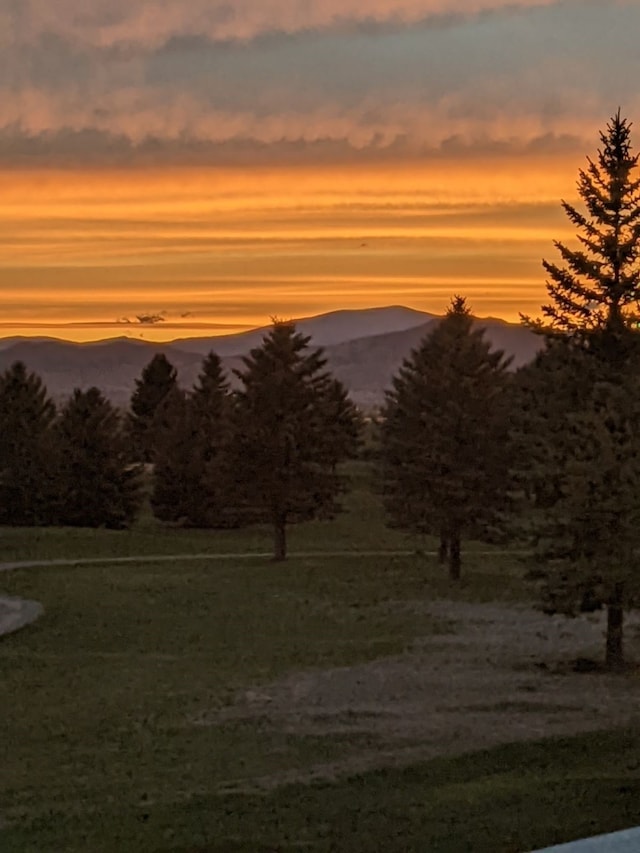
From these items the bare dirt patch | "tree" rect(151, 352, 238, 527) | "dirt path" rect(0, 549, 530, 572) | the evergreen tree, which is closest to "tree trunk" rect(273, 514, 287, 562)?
"dirt path" rect(0, 549, 530, 572)

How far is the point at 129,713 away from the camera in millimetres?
19750

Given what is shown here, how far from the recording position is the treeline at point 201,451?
1906 inches

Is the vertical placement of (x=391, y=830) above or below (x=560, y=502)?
below

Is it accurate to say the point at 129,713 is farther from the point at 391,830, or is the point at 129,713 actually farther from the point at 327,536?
the point at 327,536

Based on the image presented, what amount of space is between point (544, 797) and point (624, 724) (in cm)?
701

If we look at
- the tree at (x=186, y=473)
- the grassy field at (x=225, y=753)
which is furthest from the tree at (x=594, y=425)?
the tree at (x=186, y=473)

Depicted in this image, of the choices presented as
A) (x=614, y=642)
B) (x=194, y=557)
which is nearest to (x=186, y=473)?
(x=194, y=557)

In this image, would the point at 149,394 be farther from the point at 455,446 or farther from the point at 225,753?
the point at 225,753

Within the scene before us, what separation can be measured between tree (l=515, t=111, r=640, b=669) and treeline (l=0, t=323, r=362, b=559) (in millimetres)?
22004

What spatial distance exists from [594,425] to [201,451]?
45.0m

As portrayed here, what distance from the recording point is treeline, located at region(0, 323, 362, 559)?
48.4m

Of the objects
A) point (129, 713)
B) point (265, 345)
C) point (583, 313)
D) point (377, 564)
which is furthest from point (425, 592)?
point (129, 713)

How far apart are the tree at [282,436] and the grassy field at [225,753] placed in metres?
Result: 8.50

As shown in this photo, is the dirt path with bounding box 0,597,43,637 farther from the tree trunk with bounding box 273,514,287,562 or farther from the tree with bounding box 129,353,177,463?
the tree with bounding box 129,353,177,463
